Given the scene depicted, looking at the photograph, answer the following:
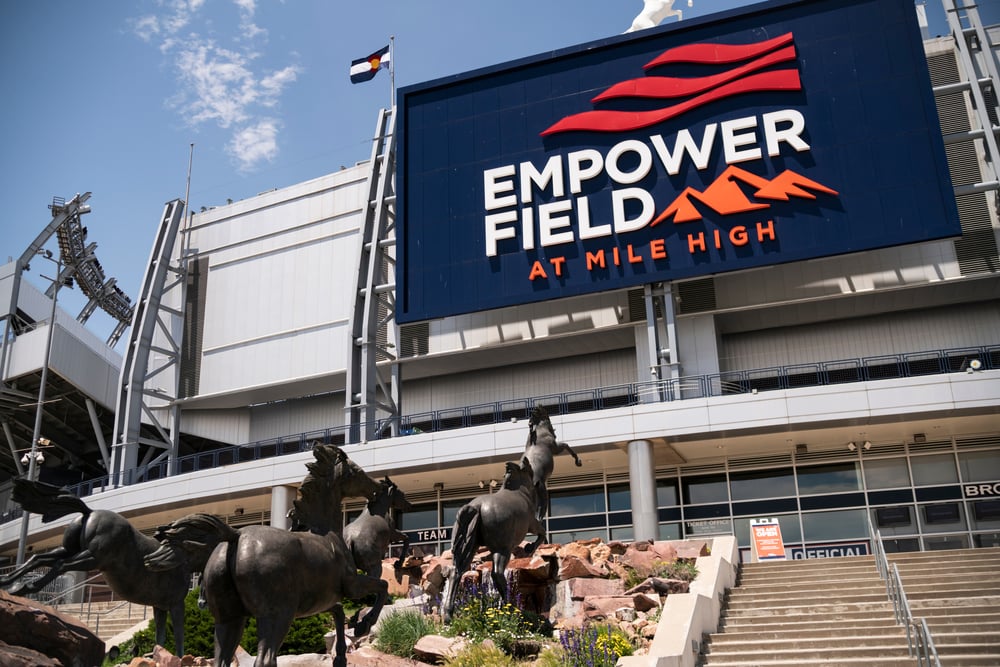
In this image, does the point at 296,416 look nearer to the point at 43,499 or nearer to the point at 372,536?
the point at 43,499

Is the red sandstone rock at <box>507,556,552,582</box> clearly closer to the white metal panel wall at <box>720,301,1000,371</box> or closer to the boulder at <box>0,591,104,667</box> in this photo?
the boulder at <box>0,591,104,667</box>

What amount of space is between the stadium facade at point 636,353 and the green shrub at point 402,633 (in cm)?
1611

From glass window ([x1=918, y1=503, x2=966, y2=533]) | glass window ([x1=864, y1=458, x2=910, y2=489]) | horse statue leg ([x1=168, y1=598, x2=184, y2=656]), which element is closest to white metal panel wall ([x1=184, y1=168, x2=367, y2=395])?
glass window ([x1=864, y1=458, x2=910, y2=489])

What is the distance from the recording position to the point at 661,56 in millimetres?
36438

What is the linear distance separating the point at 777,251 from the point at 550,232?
8410mm

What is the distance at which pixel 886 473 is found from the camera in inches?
1232

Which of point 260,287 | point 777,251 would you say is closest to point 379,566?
point 777,251

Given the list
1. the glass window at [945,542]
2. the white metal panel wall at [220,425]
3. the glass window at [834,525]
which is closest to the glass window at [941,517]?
the glass window at [945,542]

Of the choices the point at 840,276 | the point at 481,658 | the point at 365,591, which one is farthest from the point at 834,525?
the point at 365,591

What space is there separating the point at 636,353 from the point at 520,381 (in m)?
5.48

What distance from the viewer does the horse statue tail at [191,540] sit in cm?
995

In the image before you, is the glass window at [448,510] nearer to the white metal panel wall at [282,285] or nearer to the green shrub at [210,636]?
the white metal panel wall at [282,285]

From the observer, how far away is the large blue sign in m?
32.3

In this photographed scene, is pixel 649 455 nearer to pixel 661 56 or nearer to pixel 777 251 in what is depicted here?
pixel 777 251
